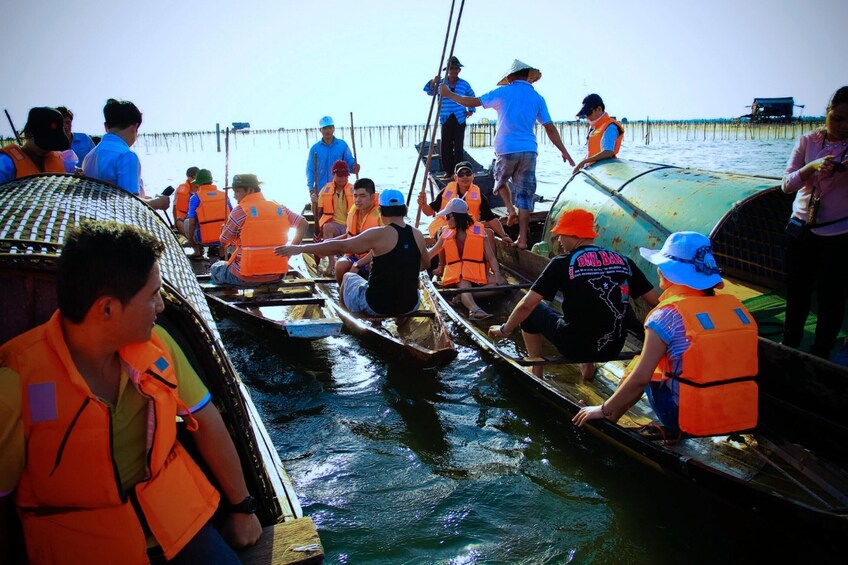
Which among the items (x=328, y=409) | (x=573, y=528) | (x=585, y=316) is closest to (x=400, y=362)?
(x=328, y=409)

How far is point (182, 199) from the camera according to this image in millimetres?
12070

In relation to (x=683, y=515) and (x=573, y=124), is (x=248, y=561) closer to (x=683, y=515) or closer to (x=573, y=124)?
(x=683, y=515)

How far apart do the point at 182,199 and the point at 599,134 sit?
794cm

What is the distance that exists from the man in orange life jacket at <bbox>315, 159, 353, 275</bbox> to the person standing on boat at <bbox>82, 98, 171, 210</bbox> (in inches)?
186

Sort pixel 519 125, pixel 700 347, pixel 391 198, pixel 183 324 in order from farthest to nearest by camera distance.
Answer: pixel 519 125 < pixel 391 198 < pixel 700 347 < pixel 183 324

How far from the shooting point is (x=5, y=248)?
2.51 meters

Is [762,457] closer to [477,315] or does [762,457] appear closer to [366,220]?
[477,315]

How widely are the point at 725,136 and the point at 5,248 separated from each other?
62792 millimetres

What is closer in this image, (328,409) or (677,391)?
(677,391)

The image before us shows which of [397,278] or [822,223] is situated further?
[397,278]

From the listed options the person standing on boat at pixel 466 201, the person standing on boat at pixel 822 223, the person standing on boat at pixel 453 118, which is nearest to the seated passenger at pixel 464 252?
the person standing on boat at pixel 466 201

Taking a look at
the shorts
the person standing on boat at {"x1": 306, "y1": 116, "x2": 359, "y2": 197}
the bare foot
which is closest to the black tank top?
the bare foot

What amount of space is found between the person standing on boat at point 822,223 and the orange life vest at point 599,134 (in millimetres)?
4290

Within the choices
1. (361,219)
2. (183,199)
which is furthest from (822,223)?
(183,199)
